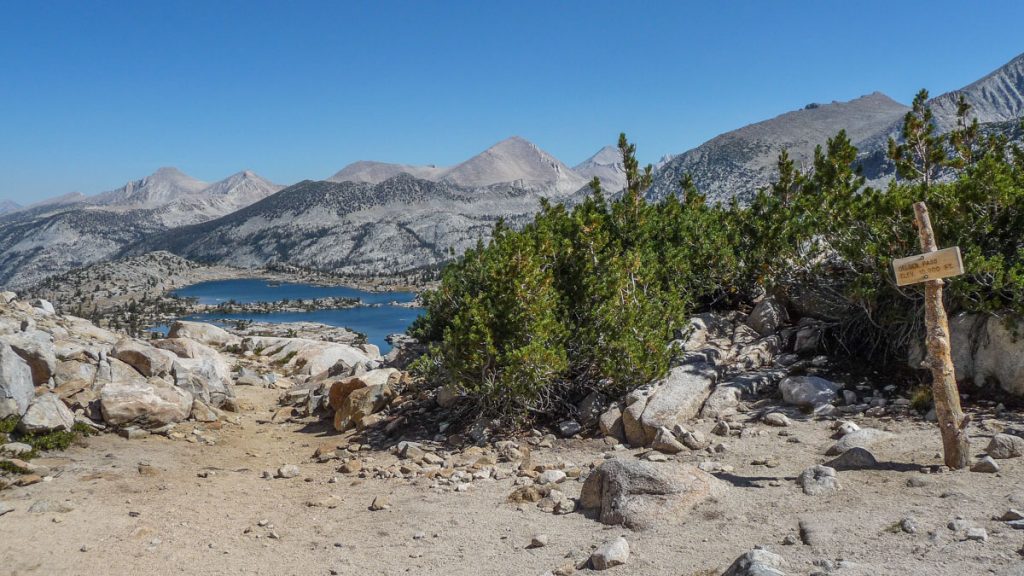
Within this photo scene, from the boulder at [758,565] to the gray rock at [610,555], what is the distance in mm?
1213

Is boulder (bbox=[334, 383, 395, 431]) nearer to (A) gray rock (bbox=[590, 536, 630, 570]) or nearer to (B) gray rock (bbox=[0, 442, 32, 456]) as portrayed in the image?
(B) gray rock (bbox=[0, 442, 32, 456])

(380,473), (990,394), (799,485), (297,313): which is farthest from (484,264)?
(297,313)

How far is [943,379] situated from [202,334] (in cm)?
3341

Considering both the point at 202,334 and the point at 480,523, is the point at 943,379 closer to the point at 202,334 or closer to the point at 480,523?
the point at 480,523

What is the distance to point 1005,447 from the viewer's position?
27.5 feet

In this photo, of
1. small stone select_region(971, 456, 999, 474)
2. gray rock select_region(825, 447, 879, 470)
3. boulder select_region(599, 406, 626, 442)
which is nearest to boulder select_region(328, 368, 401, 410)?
boulder select_region(599, 406, 626, 442)

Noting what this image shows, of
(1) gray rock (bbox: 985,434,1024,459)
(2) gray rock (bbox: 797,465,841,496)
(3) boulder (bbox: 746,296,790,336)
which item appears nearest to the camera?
(2) gray rock (bbox: 797,465,841,496)

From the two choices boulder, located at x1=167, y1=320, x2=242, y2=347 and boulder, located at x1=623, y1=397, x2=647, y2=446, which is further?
boulder, located at x1=167, y1=320, x2=242, y2=347

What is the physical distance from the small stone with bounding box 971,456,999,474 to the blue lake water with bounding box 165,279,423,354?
80943 millimetres

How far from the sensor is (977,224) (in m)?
11.9

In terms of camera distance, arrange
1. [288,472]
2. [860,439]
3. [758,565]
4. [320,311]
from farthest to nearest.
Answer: [320,311] < [288,472] < [860,439] < [758,565]

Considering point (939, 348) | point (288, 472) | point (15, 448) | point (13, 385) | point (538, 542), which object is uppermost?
point (13, 385)

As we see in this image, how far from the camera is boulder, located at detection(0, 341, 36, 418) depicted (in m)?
12.8

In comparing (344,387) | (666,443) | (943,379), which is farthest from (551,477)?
(344,387)
